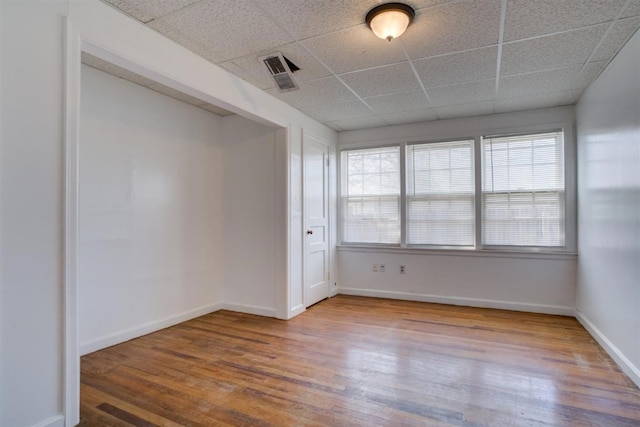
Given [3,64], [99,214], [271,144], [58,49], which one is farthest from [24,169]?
[271,144]

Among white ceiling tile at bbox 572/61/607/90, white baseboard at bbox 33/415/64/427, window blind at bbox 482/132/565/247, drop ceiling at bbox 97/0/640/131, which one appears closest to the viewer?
white baseboard at bbox 33/415/64/427

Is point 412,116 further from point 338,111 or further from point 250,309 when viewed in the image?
point 250,309

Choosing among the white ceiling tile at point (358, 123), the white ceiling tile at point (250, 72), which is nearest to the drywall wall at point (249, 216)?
the white ceiling tile at point (250, 72)

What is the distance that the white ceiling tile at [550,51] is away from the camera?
250cm

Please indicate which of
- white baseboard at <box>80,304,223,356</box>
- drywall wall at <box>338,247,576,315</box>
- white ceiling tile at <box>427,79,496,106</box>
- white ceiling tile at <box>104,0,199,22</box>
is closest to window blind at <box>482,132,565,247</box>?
drywall wall at <box>338,247,576,315</box>

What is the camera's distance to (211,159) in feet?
14.0

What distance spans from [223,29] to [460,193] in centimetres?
345

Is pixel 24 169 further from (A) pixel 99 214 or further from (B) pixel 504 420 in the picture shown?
(B) pixel 504 420

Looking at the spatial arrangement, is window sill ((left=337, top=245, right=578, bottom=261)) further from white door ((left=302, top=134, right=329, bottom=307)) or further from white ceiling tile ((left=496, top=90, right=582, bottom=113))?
white ceiling tile ((left=496, top=90, right=582, bottom=113))

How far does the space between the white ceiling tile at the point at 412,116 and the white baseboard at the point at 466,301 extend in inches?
93.4

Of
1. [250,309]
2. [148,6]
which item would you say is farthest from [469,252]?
[148,6]

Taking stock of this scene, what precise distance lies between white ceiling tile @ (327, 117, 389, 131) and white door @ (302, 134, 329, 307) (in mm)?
338

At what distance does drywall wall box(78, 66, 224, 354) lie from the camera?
2994 mm

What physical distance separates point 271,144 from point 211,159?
81cm
